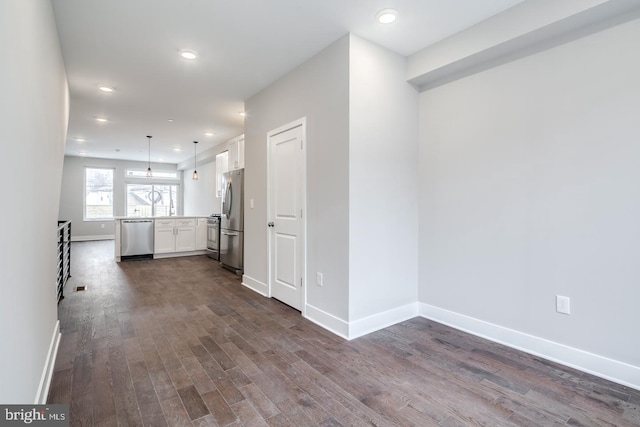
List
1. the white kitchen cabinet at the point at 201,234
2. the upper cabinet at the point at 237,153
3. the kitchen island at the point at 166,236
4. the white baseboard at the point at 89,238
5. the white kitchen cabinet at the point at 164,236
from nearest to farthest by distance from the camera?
1. the upper cabinet at the point at 237,153
2. the kitchen island at the point at 166,236
3. the white kitchen cabinet at the point at 164,236
4. the white kitchen cabinet at the point at 201,234
5. the white baseboard at the point at 89,238

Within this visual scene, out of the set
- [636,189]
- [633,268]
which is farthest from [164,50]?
[633,268]

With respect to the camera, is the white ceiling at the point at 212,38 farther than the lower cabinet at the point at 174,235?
No

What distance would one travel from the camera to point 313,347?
251 cm

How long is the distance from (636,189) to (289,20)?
9.29 ft

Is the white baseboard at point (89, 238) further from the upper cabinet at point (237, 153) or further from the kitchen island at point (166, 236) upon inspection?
the upper cabinet at point (237, 153)

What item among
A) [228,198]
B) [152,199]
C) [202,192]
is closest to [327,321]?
[228,198]

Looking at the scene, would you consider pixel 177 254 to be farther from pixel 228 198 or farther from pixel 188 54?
pixel 188 54

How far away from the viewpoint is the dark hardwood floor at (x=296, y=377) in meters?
1.69

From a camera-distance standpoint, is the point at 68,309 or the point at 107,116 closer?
the point at 68,309

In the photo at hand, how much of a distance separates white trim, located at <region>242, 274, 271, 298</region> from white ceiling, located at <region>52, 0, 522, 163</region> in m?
2.59

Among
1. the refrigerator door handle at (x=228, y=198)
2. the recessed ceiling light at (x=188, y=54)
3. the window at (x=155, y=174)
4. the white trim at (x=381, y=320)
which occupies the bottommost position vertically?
the white trim at (x=381, y=320)

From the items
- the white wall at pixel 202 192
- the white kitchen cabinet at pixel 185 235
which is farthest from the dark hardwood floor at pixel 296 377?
the white wall at pixel 202 192

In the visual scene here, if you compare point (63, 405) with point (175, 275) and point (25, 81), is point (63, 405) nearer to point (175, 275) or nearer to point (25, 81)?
point (25, 81)

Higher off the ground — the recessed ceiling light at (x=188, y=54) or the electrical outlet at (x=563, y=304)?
the recessed ceiling light at (x=188, y=54)
